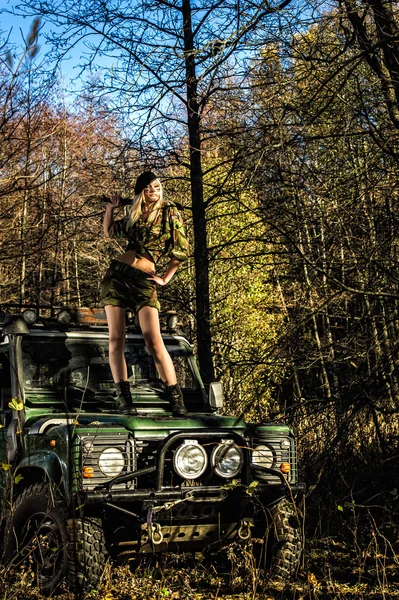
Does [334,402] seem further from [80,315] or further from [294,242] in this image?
[80,315]

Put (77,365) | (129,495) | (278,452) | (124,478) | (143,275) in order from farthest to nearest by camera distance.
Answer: (77,365), (143,275), (278,452), (124,478), (129,495)

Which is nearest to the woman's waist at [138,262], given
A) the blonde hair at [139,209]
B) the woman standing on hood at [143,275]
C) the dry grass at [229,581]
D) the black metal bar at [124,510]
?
the woman standing on hood at [143,275]

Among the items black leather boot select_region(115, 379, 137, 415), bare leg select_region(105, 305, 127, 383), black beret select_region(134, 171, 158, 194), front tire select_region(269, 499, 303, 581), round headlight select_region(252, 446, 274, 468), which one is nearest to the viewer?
front tire select_region(269, 499, 303, 581)

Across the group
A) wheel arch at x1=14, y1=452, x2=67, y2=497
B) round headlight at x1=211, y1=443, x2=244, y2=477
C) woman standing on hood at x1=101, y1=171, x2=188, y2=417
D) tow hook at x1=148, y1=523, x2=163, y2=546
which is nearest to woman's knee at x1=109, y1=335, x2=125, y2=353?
woman standing on hood at x1=101, y1=171, x2=188, y2=417

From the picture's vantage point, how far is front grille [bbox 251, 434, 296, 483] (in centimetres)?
645

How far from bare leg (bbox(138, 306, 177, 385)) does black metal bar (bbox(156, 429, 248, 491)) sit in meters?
0.83

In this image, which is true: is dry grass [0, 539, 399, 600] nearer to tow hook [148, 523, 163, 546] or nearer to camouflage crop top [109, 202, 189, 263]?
tow hook [148, 523, 163, 546]

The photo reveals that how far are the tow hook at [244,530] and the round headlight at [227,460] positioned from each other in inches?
13.3

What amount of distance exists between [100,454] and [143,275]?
63.8 inches

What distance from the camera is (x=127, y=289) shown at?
6.78m

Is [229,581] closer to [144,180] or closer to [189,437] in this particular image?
[189,437]

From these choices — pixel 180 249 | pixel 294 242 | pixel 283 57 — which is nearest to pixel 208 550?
pixel 180 249

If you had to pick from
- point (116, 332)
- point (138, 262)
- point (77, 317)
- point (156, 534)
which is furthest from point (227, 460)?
point (77, 317)

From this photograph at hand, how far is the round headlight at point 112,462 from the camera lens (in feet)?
18.7
